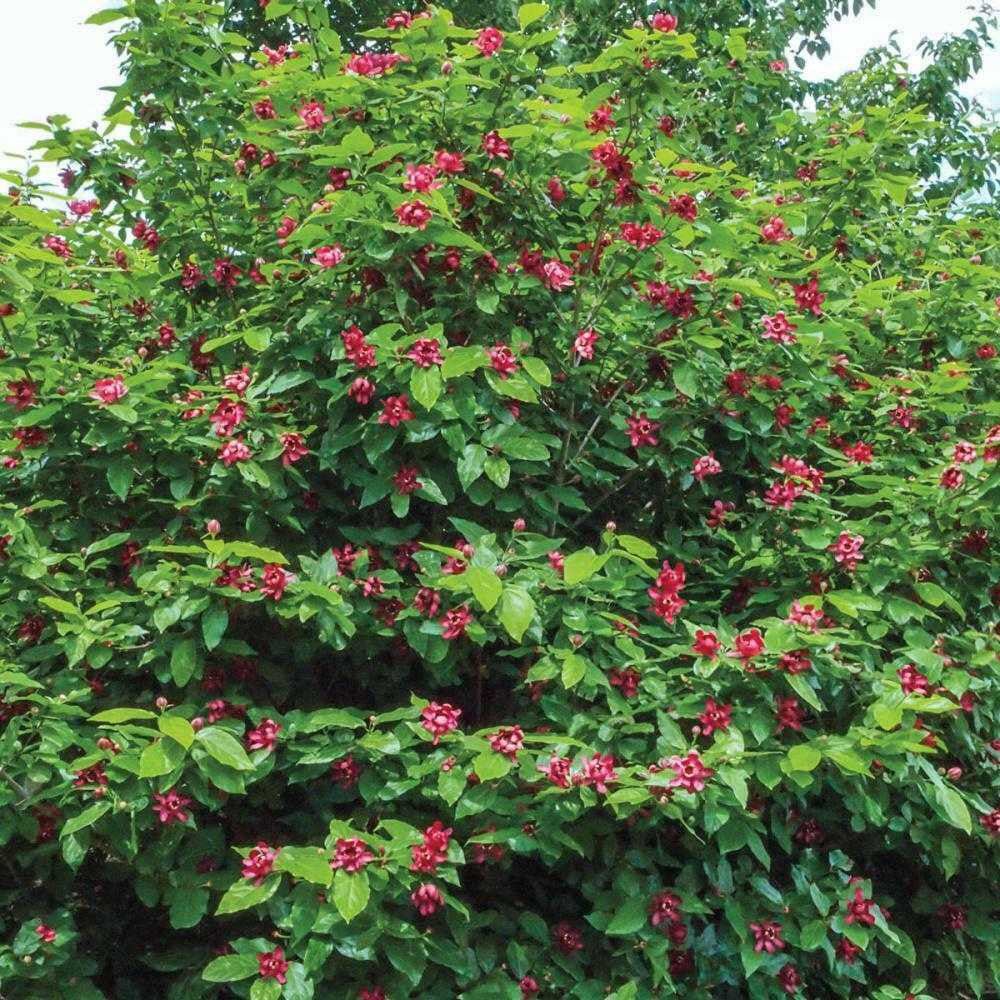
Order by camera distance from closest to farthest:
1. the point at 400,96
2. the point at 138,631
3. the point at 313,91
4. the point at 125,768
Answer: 1. the point at 125,768
2. the point at 138,631
3. the point at 400,96
4. the point at 313,91

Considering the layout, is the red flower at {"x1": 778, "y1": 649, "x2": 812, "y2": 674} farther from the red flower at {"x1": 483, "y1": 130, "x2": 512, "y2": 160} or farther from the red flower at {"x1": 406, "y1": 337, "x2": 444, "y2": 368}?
the red flower at {"x1": 483, "y1": 130, "x2": 512, "y2": 160}

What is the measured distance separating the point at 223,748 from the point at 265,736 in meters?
0.22

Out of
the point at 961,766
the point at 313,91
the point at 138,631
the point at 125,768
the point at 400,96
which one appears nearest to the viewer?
the point at 125,768

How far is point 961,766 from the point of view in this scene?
3105mm

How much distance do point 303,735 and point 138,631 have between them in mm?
425

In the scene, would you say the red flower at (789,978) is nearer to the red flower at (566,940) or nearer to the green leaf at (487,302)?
the red flower at (566,940)

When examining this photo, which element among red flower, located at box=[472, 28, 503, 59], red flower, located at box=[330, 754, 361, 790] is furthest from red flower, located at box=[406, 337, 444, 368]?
red flower, located at box=[330, 754, 361, 790]

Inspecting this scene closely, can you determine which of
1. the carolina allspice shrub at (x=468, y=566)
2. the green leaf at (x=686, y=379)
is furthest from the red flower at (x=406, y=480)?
the green leaf at (x=686, y=379)

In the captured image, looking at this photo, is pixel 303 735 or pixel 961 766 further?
pixel 961 766

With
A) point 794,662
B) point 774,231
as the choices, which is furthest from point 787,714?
point 774,231

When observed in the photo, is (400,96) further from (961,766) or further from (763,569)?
(961,766)

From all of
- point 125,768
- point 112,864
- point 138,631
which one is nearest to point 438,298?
point 138,631

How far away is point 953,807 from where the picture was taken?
2479mm

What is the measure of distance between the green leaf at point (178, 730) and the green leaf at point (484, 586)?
59cm
